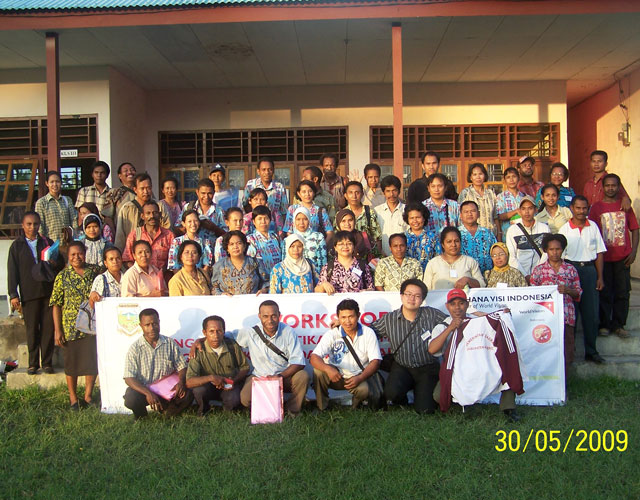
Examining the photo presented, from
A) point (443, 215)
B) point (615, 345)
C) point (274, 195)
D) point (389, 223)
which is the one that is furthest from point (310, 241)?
point (615, 345)

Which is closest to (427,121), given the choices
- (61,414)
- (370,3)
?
(370,3)

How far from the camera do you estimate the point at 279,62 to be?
9.59m

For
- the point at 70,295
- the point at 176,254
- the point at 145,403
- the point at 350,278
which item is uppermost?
the point at 176,254

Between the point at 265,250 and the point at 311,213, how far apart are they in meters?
0.69

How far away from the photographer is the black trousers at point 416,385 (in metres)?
4.84

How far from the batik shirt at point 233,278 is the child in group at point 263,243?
33 centimetres

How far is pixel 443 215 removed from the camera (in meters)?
6.30

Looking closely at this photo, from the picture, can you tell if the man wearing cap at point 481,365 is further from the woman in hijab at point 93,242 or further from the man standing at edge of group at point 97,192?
the man standing at edge of group at point 97,192

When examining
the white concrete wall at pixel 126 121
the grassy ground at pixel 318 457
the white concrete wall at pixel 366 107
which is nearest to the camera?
the grassy ground at pixel 318 457

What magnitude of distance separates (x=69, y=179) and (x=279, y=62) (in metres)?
4.28

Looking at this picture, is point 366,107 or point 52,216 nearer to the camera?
point 52,216

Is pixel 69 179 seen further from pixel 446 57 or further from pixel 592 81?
pixel 592 81

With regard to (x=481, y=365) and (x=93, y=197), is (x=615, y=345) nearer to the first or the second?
(x=481, y=365)

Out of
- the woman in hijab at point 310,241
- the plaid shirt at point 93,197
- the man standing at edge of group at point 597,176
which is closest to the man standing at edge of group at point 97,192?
the plaid shirt at point 93,197
